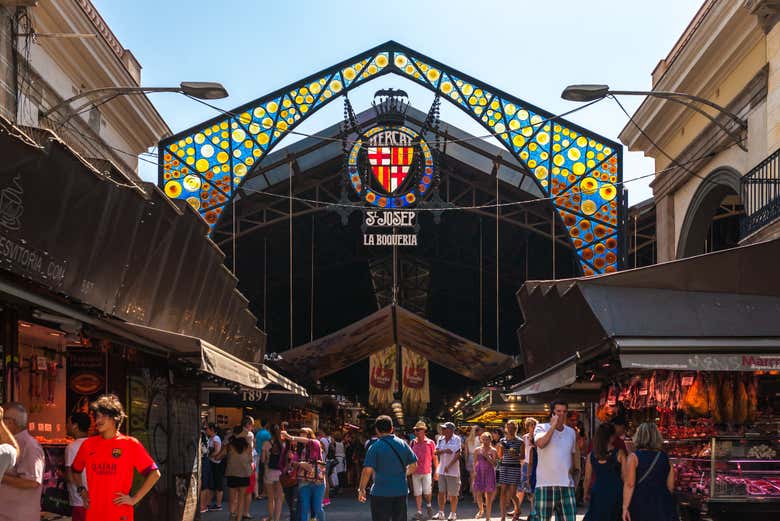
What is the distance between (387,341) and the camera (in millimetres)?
29078

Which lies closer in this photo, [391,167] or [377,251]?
[391,167]

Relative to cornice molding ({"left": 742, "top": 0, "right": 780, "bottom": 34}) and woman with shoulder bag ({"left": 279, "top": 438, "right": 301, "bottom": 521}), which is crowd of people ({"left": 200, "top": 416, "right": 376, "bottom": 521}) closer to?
woman with shoulder bag ({"left": 279, "top": 438, "right": 301, "bottom": 521})

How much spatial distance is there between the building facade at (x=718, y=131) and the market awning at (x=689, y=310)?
2.87 meters

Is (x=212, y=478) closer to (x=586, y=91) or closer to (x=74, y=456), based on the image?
(x=586, y=91)

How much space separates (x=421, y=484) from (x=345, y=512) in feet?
6.59

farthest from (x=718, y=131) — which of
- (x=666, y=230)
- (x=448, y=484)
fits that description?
(x=448, y=484)

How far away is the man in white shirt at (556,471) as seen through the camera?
11.9 meters

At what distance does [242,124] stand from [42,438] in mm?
15176

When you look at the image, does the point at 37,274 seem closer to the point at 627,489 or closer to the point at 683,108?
the point at 627,489

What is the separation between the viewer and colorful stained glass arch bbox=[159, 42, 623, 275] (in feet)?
85.6

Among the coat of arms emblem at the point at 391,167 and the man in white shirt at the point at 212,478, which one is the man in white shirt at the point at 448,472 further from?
the coat of arms emblem at the point at 391,167

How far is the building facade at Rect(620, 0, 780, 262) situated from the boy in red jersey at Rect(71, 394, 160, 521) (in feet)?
35.5

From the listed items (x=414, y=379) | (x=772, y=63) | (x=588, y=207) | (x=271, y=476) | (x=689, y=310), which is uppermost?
(x=772, y=63)

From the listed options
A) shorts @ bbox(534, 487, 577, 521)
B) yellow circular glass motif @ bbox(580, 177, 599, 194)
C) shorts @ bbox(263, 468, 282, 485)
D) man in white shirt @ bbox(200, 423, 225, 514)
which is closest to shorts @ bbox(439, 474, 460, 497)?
shorts @ bbox(263, 468, 282, 485)
